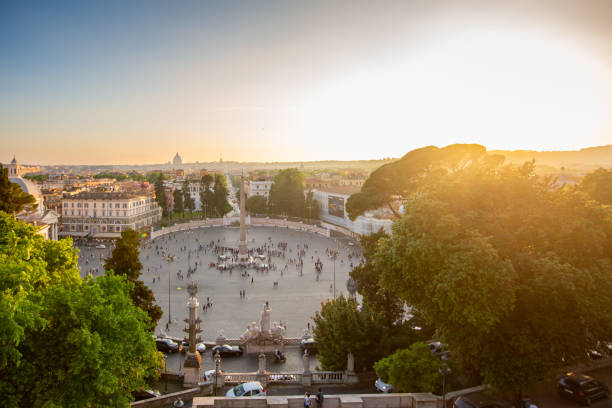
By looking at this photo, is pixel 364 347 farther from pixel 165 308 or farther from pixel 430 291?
pixel 165 308

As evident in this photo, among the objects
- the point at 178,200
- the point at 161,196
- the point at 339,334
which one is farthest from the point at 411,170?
the point at 178,200

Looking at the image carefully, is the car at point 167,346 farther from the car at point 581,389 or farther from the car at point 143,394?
the car at point 581,389

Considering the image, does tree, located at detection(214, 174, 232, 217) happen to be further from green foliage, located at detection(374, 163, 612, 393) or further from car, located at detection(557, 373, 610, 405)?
car, located at detection(557, 373, 610, 405)

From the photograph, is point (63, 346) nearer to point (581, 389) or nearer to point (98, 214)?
point (581, 389)

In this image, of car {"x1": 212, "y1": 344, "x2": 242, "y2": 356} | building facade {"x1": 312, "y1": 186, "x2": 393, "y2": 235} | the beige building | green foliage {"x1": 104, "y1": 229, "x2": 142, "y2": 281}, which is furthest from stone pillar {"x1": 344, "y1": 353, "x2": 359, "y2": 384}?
the beige building

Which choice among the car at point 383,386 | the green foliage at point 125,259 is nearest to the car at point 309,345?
the car at point 383,386

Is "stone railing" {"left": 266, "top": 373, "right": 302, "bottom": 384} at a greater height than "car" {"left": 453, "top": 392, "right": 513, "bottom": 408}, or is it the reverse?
"car" {"left": 453, "top": 392, "right": 513, "bottom": 408}

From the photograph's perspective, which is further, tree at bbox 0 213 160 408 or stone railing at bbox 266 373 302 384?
stone railing at bbox 266 373 302 384

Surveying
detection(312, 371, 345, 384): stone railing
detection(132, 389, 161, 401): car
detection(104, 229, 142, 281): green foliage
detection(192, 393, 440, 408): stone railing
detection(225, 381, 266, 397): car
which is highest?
detection(104, 229, 142, 281): green foliage
